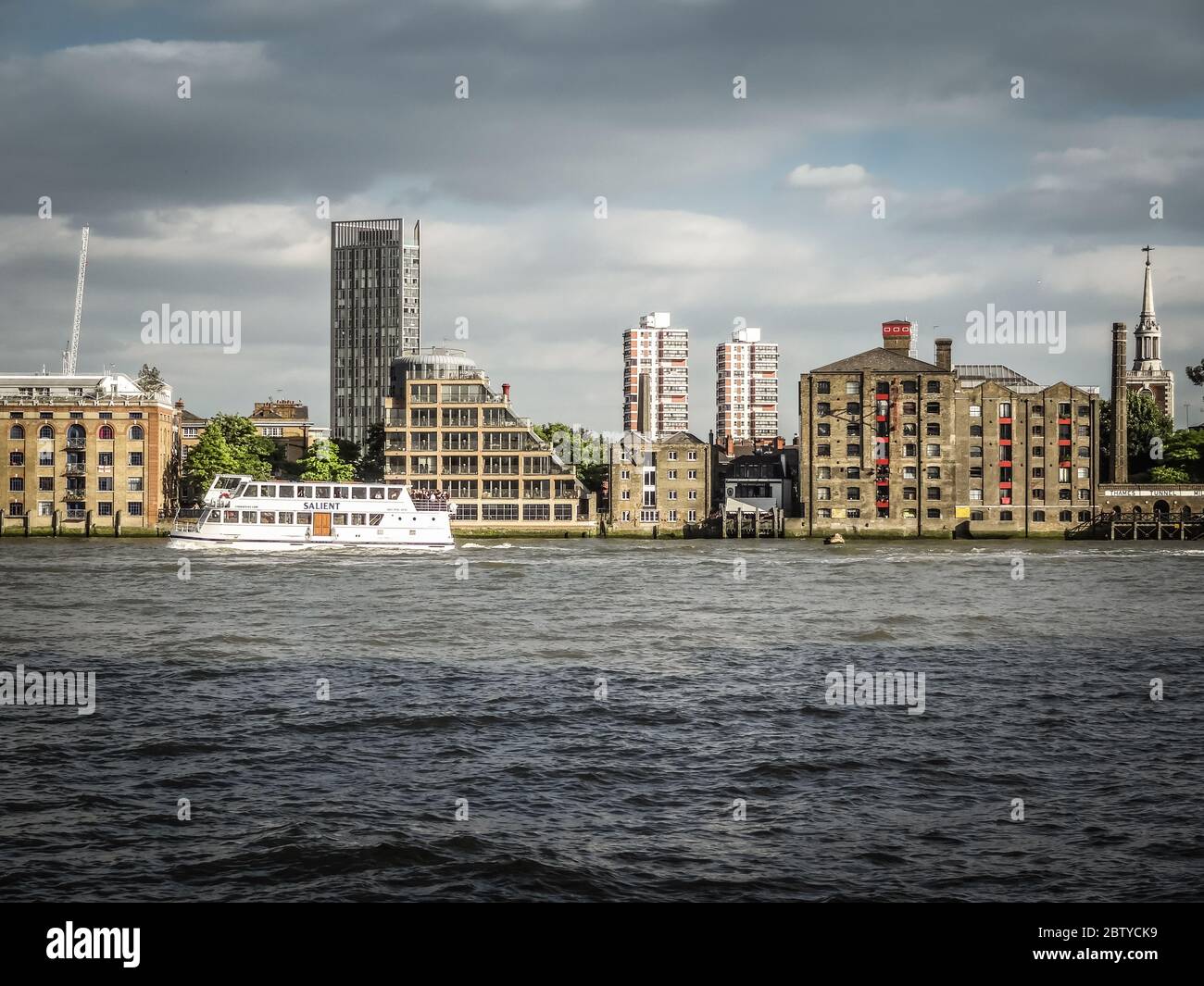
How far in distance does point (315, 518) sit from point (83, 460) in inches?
1474

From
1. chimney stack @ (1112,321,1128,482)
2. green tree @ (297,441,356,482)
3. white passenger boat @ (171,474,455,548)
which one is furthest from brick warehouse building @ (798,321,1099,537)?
green tree @ (297,441,356,482)

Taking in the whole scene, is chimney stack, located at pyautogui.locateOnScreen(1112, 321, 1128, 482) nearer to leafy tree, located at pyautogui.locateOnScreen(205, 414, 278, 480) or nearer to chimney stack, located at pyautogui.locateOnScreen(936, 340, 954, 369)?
chimney stack, located at pyautogui.locateOnScreen(936, 340, 954, 369)

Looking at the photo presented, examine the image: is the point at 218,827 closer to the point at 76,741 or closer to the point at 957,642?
the point at 76,741

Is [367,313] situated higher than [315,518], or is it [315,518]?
[367,313]

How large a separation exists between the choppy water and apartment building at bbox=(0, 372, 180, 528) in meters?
72.4

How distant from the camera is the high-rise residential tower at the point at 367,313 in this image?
189625mm

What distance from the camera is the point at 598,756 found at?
2034cm

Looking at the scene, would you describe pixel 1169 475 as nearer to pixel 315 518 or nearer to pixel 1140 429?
pixel 1140 429

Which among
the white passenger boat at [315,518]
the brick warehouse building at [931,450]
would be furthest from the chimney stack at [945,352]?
the white passenger boat at [315,518]

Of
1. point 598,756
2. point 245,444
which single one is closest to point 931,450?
point 245,444

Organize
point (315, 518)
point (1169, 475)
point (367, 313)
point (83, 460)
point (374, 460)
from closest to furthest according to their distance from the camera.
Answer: point (315, 518) → point (83, 460) → point (1169, 475) → point (374, 460) → point (367, 313)

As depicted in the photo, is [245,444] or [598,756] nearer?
[598,756]

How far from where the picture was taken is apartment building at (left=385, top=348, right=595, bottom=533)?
387 feet
